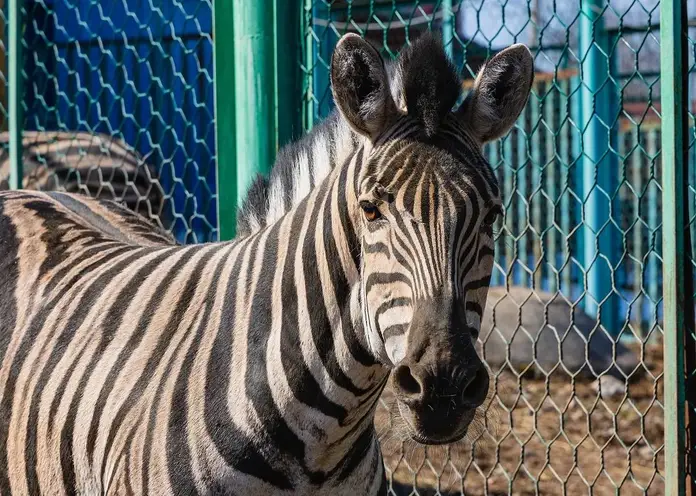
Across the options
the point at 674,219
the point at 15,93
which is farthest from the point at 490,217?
the point at 15,93

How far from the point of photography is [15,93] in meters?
5.47

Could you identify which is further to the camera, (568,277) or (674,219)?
(568,277)

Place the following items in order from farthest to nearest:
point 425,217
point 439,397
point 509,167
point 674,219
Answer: point 509,167
point 674,219
point 425,217
point 439,397

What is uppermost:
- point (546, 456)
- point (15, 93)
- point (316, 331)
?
point (15, 93)

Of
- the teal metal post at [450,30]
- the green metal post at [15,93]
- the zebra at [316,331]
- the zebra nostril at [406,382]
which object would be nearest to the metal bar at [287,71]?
the teal metal post at [450,30]

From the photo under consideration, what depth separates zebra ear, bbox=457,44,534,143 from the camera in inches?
101

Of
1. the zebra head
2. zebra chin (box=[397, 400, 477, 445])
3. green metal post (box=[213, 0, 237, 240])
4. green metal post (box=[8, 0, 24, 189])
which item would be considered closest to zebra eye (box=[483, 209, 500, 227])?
the zebra head

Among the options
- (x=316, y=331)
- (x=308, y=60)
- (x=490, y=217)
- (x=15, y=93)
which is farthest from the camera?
(x=15, y=93)

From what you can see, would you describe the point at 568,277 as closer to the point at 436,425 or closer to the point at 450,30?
the point at 450,30

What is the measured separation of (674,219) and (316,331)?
4.98 ft

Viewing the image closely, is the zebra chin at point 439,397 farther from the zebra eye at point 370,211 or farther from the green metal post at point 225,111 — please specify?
the green metal post at point 225,111

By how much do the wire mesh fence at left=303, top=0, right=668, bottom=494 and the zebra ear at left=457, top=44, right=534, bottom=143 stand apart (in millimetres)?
827

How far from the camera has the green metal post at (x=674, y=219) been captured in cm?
330

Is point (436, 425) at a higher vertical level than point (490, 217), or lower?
lower
